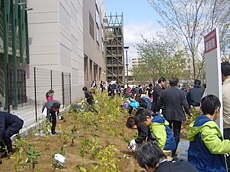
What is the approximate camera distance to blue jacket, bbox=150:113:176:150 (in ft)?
9.60

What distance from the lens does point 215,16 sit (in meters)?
8.43

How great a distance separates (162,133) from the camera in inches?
116

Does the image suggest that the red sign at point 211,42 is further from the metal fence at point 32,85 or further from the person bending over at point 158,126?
the metal fence at point 32,85

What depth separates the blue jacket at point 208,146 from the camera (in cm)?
199

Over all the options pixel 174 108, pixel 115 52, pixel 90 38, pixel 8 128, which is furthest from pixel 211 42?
pixel 115 52

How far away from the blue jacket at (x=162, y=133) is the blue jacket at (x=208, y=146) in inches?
26.7

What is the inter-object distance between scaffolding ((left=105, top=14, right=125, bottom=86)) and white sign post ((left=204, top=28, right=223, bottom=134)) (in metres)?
50.0

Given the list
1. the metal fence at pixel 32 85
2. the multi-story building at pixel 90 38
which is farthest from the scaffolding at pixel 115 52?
the metal fence at pixel 32 85

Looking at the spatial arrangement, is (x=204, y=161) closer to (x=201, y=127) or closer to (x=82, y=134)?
(x=201, y=127)

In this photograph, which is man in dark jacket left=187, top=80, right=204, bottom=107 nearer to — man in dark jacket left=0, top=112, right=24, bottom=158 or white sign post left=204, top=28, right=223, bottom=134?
white sign post left=204, top=28, right=223, bottom=134

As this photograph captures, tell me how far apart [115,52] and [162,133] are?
173 feet

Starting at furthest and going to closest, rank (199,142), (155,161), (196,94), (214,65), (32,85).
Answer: (32,85)
(196,94)
(214,65)
(199,142)
(155,161)

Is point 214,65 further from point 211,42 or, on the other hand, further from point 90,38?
point 90,38

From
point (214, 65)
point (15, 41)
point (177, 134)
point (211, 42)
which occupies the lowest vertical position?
point (177, 134)
